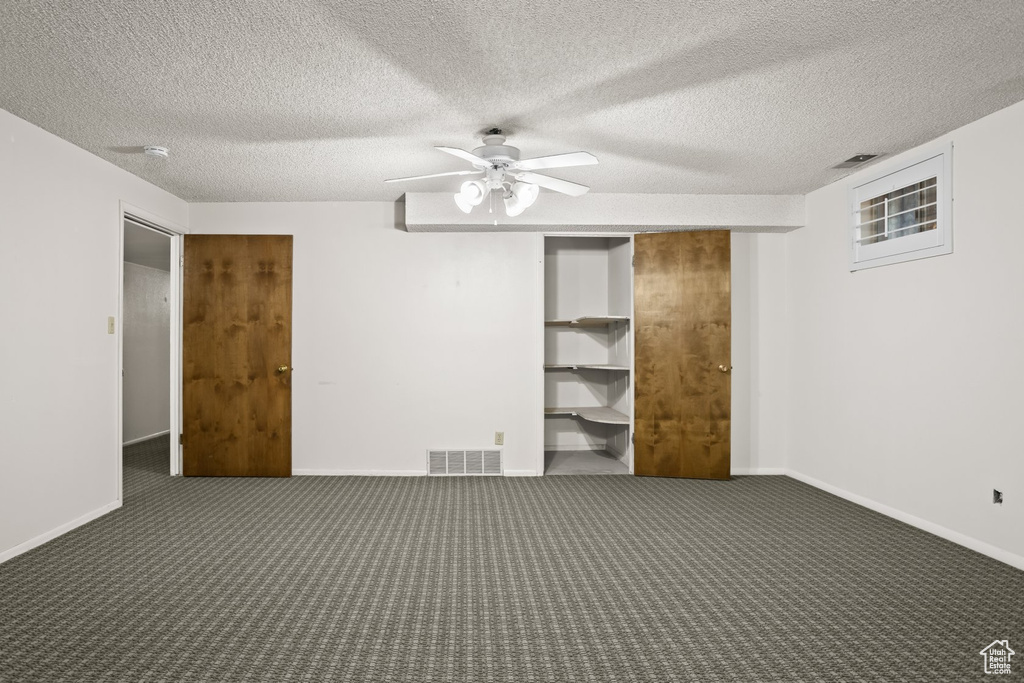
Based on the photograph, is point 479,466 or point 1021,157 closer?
point 1021,157

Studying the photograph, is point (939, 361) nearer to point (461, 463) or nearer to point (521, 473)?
point (521, 473)

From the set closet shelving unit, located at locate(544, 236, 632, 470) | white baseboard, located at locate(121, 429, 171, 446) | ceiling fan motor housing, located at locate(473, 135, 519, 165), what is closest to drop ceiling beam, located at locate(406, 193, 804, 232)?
closet shelving unit, located at locate(544, 236, 632, 470)

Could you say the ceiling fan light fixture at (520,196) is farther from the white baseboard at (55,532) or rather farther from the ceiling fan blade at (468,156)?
the white baseboard at (55,532)

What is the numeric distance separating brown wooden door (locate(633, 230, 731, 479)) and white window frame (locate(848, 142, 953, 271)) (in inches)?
41.0

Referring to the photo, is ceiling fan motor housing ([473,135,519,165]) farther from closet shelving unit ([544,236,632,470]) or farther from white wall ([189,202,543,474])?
closet shelving unit ([544,236,632,470])

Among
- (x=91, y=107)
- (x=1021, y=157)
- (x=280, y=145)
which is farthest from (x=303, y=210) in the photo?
(x=1021, y=157)

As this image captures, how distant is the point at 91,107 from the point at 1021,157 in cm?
511

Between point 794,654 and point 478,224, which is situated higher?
point 478,224

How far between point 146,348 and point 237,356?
3255 mm

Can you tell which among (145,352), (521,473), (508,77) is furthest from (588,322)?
(145,352)

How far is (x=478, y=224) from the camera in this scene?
16.3ft

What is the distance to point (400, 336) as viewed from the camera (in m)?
5.23

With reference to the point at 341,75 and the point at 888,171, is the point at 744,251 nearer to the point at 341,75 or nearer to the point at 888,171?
the point at 888,171

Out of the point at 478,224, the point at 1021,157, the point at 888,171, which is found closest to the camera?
the point at 1021,157
